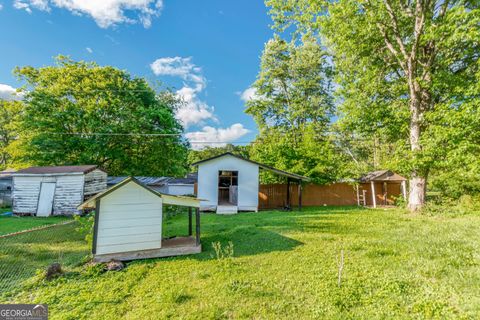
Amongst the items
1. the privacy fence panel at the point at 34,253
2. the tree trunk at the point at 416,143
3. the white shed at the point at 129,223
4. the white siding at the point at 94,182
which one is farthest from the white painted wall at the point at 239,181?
the tree trunk at the point at 416,143

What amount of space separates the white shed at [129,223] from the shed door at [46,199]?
9.18 metres

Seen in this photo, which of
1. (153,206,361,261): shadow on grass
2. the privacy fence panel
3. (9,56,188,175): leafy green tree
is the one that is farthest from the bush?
(9,56,188,175): leafy green tree

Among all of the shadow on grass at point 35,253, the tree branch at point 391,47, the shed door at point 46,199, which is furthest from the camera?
the shed door at point 46,199

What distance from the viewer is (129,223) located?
4.80 metres

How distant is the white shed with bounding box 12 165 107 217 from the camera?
1134cm

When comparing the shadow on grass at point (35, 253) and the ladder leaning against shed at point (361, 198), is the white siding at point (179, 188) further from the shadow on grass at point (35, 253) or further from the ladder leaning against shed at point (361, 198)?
the ladder leaning against shed at point (361, 198)

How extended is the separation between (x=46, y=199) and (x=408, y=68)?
60.8 ft

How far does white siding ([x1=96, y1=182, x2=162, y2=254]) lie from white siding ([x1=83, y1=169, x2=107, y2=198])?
29.0 ft

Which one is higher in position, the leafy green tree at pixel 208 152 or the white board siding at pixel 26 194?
the leafy green tree at pixel 208 152

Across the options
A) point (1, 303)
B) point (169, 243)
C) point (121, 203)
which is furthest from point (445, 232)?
point (1, 303)

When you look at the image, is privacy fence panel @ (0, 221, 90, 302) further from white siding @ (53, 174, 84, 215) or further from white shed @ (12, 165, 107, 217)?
white shed @ (12, 165, 107, 217)

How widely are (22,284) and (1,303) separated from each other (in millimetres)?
672

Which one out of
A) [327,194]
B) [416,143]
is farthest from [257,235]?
[327,194]

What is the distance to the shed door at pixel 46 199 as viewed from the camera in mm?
11320
